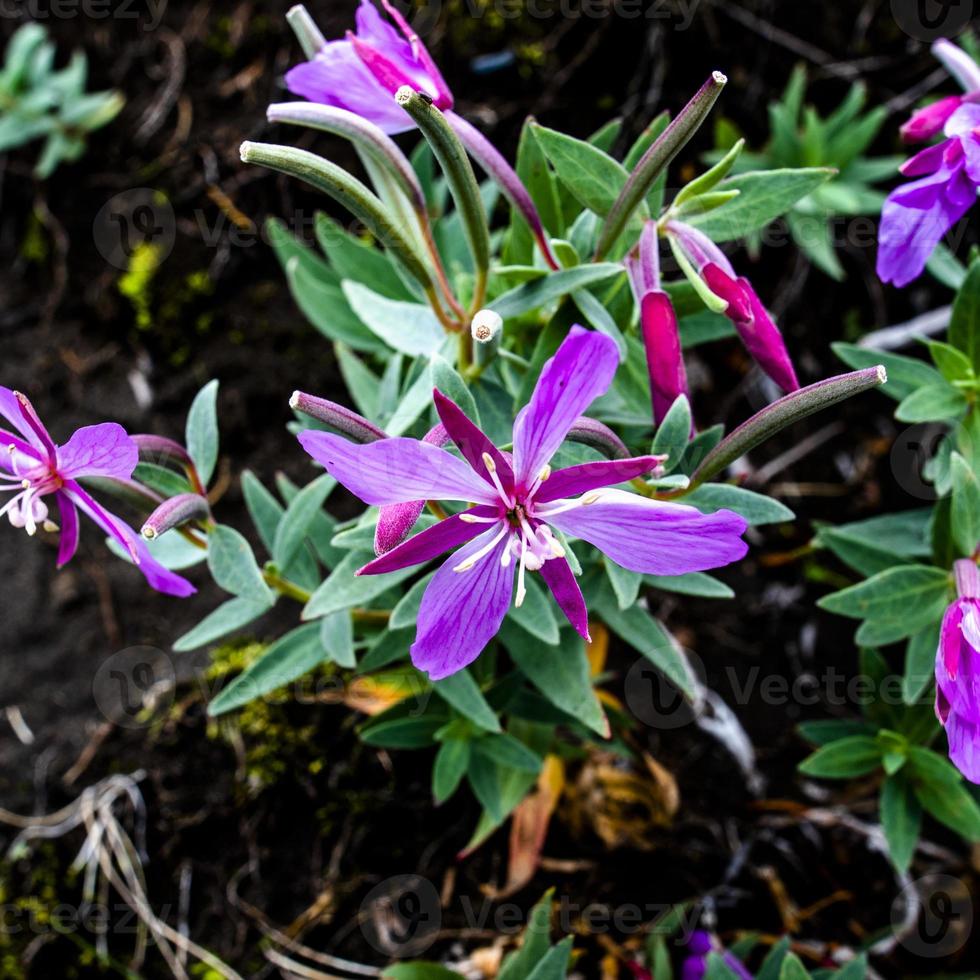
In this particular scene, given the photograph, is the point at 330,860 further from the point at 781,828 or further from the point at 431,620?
the point at 431,620

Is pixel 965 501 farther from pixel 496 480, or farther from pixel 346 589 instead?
pixel 346 589
